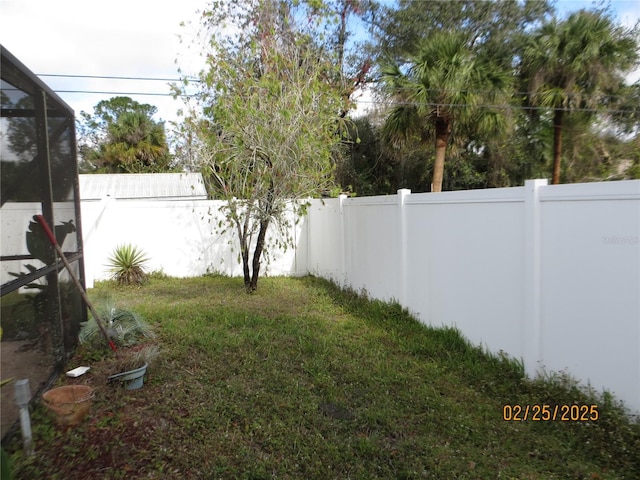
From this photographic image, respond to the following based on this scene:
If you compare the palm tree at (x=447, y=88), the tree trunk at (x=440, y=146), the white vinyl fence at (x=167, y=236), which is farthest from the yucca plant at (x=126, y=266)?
the tree trunk at (x=440, y=146)

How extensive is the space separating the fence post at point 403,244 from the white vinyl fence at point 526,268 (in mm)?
14

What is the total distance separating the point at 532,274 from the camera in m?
3.59

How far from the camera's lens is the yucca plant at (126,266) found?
873 cm

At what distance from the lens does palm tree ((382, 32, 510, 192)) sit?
27.7 feet

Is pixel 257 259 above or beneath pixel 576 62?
beneath

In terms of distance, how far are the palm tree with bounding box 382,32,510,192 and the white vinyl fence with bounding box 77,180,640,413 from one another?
2793 mm

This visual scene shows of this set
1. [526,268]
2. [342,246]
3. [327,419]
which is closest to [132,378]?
[327,419]

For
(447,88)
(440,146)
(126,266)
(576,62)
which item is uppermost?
(576,62)

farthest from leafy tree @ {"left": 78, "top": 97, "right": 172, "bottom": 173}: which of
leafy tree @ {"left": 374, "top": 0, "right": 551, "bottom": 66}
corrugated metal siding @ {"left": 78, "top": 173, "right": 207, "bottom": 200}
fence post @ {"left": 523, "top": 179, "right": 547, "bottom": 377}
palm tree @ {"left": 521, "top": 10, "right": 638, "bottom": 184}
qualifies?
fence post @ {"left": 523, "top": 179, "right": 547, "bottom": 377}

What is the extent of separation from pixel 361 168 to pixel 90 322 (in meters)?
11.6

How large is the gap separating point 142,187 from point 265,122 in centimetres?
1053
